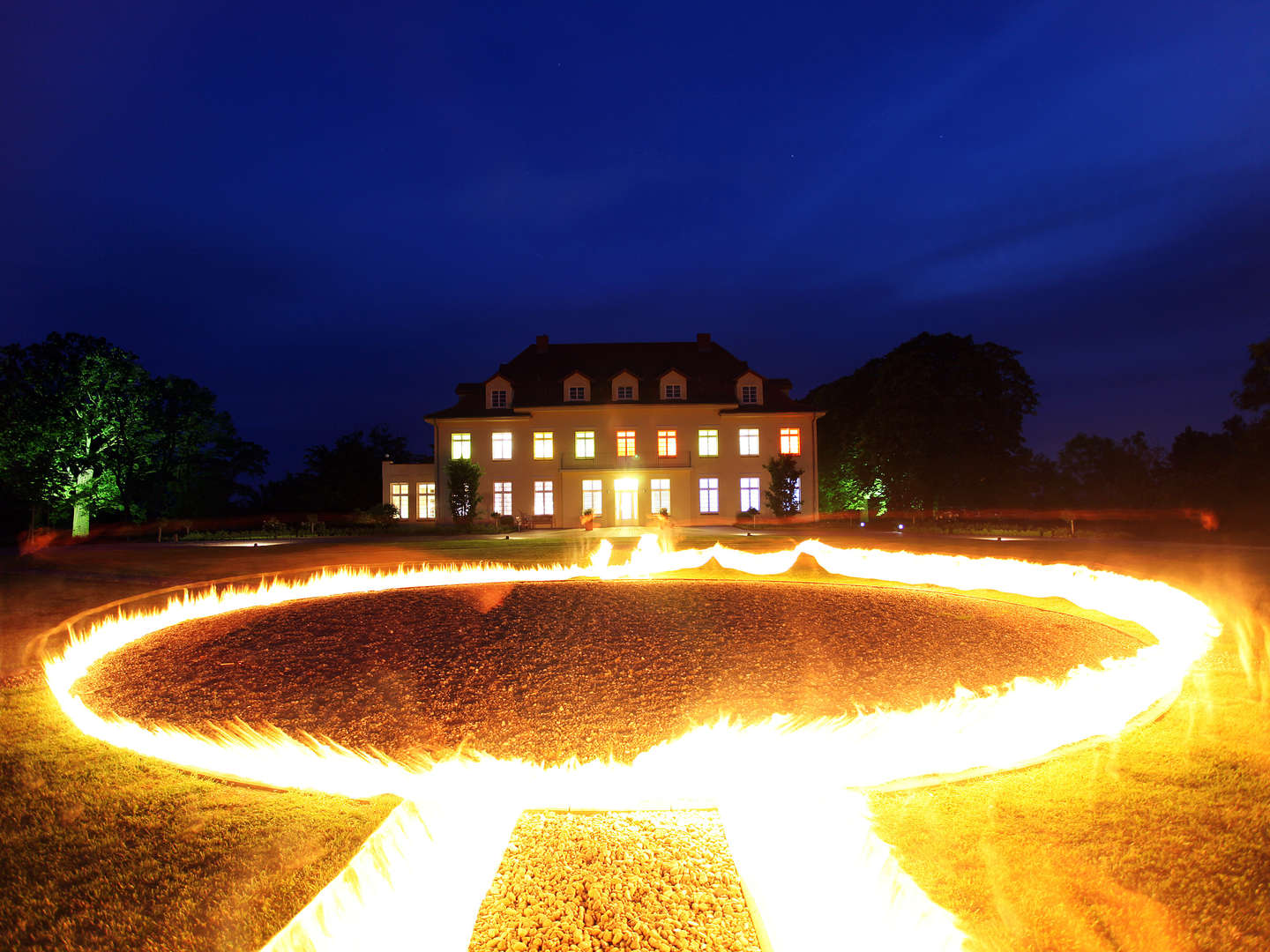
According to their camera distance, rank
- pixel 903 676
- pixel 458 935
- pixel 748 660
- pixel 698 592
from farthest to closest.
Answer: pixel 698 592
pixel 748 660
pixel 903 676
pixel 458 935

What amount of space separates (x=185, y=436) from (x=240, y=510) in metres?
11.0

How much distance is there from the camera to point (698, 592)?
10711 millimetres

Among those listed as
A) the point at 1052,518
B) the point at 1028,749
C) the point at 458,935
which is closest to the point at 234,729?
the point at 458,935

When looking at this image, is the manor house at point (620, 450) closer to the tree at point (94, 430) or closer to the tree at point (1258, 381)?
the tree at point (94, 430)

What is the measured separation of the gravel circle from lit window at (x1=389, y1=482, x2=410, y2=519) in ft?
127

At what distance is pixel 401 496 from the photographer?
40500mm

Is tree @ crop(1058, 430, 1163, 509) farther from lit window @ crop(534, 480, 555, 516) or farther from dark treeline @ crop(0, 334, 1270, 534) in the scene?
lit window @ crop(534, 480, 555, 516)

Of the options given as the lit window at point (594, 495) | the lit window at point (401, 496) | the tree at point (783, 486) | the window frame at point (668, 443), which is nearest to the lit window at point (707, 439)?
the window frame at point (668, 443)

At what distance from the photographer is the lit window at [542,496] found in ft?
129

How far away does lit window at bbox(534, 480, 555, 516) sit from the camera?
39.5 meters

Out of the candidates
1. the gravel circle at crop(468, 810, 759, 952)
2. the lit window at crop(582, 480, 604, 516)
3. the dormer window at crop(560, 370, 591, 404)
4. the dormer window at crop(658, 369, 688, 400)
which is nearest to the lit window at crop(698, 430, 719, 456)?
the dormer window at crop(658, 369, 688, 400)

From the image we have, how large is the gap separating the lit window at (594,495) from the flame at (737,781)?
31.1m

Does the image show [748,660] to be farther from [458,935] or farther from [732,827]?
[458,935]

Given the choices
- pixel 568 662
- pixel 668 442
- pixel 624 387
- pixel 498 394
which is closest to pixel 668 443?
pixel 668 442
